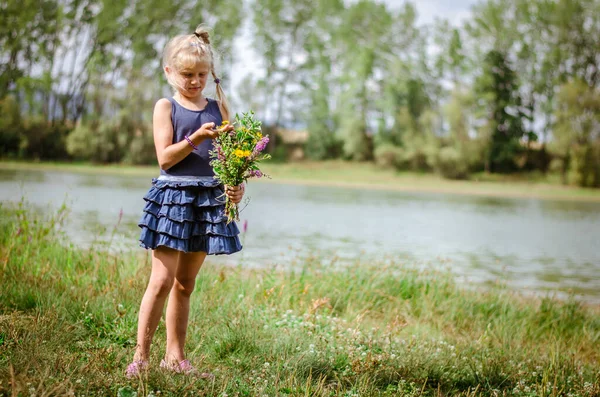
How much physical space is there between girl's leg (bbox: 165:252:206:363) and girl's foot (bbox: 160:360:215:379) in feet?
0.39

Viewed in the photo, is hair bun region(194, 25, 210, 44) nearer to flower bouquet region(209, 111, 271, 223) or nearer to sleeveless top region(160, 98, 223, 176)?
sleeveless top region(160, 98, 223, 176)

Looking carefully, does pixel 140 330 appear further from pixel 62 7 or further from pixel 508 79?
pixel 508 79

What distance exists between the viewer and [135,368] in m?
2.90

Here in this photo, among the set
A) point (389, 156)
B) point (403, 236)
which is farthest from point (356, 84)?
point (403, 236)

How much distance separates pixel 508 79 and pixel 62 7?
2764cm

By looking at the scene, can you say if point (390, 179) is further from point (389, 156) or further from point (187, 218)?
point (187, 218)

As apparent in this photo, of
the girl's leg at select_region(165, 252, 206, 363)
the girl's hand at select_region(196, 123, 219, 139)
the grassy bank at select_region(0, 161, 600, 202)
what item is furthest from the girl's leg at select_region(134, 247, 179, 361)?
the grassy bank at select_region(0, 161, 600, 202)

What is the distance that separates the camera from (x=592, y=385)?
3344 millimetres

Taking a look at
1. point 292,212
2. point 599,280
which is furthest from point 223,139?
point 292,212

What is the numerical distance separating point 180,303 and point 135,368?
51 cm

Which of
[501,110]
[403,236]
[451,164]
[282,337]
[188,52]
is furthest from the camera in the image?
[501,110]

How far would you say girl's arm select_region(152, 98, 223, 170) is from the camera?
9.96 feet

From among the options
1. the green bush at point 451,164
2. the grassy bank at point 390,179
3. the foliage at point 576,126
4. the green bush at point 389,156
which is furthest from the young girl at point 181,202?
the green bush at point 389,156

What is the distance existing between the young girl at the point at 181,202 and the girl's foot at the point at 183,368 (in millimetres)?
11
